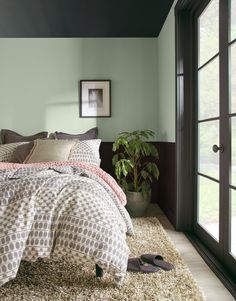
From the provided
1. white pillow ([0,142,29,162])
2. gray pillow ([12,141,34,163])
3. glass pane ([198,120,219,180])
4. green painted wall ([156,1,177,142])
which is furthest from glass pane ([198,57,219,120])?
white pillow ([0,142,29,162])

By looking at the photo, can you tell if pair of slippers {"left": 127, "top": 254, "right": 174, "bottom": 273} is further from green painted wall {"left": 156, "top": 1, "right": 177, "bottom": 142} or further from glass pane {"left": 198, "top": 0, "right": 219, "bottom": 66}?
glass pane {"left": 198, "top": 0, "right": 219, "bottom": 66}

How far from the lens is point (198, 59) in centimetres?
265

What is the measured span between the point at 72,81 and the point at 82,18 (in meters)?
0.83

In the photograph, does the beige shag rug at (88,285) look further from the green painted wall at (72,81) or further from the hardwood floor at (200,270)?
the green painted wall at (72,81)

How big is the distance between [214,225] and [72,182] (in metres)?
1.22

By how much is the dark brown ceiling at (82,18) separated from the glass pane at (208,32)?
2.12ft

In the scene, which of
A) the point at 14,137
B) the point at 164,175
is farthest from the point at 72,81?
the point at 164,175

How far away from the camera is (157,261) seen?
1985 mm

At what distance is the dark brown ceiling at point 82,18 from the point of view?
3.00 m

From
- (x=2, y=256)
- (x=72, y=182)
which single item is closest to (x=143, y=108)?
(x=72, y=182)

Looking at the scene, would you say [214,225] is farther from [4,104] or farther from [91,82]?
[4,104]

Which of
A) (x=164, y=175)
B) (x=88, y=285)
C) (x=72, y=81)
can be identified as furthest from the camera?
(x=72, y=81)

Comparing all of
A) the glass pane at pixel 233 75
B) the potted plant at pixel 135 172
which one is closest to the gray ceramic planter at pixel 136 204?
the potted plant at pixel 135 172

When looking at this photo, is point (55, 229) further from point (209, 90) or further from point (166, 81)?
point (166, 81)
